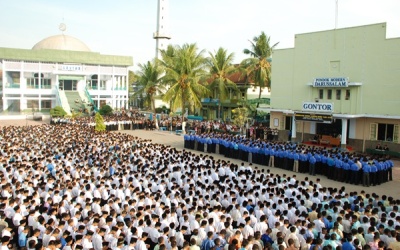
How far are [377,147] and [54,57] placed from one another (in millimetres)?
37022

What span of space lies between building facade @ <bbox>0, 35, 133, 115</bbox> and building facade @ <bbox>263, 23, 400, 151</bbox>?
1075 inches

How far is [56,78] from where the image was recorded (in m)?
44.5

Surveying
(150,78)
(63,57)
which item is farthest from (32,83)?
(150,78)

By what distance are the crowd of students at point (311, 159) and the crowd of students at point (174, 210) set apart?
12.8 ft

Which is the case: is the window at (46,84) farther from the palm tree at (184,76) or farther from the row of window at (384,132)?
the row of window at (384,132)

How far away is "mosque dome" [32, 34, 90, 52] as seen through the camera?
52.7 meters

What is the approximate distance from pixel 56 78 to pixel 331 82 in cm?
3339

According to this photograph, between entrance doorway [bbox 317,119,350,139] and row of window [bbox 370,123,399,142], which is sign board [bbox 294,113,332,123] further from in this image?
row of window [bbox 370,123,399,142]

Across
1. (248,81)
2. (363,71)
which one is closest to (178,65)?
(248,81)

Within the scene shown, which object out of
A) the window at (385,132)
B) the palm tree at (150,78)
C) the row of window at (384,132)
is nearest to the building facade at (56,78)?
the palm tree at (150,78)

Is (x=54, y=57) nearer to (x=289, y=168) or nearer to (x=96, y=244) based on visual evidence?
(x=289, y=168)

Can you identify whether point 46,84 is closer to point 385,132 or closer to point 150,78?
point 150,78

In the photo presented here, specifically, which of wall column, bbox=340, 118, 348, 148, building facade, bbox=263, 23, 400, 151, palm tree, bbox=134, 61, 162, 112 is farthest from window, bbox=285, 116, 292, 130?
palm tree, bbox=134, 61, 162, 112

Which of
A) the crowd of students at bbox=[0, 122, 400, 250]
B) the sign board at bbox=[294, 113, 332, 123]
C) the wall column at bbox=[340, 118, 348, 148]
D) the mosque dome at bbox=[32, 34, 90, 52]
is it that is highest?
the mosque dome at bbox=[32, 34, 90, 52]
